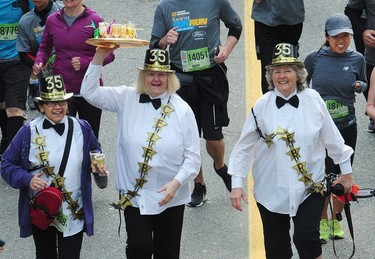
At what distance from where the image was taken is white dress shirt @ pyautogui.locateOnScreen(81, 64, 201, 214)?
8.27 metres

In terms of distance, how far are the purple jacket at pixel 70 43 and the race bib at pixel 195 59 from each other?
70 cm

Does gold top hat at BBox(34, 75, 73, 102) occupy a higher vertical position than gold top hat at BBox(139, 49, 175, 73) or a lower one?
lower

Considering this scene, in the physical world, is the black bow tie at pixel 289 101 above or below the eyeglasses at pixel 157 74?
below

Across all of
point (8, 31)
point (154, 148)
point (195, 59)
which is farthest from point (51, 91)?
point (8, 31)

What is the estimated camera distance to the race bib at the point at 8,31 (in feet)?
37.8

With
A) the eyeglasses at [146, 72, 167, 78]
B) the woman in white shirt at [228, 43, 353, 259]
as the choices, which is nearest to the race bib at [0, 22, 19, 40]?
the eyeglasses at [146, 72, 167, 78]

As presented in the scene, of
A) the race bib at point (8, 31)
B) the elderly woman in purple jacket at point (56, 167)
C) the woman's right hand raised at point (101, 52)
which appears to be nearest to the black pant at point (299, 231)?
the elderly woman in purple jacket at point (56, 167)

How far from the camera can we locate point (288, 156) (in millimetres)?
8195

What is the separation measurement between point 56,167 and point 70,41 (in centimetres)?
227

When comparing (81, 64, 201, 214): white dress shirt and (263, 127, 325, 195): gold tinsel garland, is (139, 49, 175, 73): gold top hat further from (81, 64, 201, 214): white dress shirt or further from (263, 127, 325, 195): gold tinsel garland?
(263, 127, 325, 195): gold tinsel garland

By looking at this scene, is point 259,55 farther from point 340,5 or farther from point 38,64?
point 340,5

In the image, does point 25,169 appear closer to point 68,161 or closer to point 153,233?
point 68,161

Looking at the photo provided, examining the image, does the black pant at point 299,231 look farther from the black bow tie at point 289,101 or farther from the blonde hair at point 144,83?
the blonde hair at point 144,83

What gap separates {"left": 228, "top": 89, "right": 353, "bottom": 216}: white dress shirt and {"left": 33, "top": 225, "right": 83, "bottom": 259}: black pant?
4.27 ft
